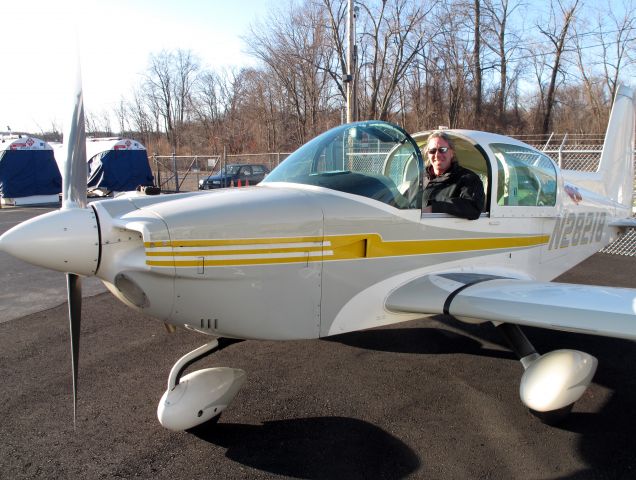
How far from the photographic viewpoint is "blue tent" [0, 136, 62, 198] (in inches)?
674

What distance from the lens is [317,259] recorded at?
2.82 m

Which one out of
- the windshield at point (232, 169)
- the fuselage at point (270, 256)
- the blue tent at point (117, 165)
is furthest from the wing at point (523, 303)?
the blue tent at point (117, 165)

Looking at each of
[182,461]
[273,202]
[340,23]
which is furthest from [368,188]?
A: [340,23]

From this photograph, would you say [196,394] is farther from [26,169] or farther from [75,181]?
[26,169]

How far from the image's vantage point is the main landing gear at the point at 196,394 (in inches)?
112

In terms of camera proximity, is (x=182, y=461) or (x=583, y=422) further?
(x=583, y=422)

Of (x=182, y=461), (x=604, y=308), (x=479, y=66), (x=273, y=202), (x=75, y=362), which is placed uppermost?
(x=479, y=66)

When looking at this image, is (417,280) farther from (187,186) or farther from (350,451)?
(187,186)

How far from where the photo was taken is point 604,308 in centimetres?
272

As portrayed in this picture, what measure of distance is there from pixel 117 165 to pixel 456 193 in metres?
18.1

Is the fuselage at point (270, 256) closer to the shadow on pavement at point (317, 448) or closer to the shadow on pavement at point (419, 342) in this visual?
the shadow on pavement at point (317, 448)

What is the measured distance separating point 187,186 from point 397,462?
73.0ft

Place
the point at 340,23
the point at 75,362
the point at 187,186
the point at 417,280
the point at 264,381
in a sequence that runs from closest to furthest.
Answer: the point at 75,362, the point at 417,280, the point at 264,381, the point at 187,186, the point at 340,23

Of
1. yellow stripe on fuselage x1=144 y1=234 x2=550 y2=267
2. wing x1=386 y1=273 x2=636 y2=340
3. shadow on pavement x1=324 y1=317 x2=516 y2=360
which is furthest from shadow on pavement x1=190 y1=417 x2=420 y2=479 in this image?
shadow on pavement x1=324 y1=317 x2=516 y2=360
